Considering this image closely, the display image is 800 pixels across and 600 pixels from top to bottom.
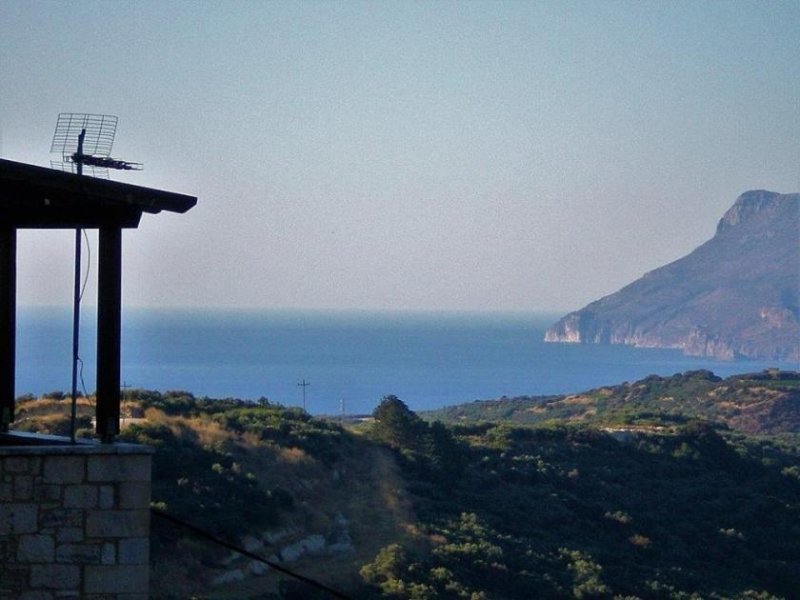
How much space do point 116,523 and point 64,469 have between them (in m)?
0.36

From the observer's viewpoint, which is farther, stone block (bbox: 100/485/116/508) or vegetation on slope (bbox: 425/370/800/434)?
vegetation on slope (bbox: 425/370/800/434)

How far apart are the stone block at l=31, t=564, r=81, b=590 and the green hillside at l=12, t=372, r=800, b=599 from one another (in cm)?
860

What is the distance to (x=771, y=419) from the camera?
176 ft

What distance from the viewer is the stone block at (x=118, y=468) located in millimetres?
6379

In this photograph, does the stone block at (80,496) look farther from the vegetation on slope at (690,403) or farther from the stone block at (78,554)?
the vegetation on slope at (690,403)

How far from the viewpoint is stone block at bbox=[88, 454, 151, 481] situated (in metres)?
6.38

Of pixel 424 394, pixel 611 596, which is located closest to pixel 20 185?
pixel 611 596

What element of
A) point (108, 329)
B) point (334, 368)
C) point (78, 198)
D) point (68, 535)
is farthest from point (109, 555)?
point (334, 368)

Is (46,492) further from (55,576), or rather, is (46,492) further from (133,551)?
(133,551)

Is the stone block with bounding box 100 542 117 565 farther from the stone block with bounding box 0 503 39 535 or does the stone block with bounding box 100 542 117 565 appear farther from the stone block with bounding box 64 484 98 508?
the stone block with bounding box 0 503 39 535

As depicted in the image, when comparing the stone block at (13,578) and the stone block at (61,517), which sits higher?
the stone block at (61,517)

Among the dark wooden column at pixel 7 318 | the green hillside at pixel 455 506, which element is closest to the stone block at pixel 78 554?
the dark wooden column at pixel 7 318

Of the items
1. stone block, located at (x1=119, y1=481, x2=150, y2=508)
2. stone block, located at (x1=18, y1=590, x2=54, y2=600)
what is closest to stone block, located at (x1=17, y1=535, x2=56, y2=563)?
stone block, located at (x1=18, y1=590, x2=54, y2=600)

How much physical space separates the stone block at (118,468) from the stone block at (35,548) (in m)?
0.36
